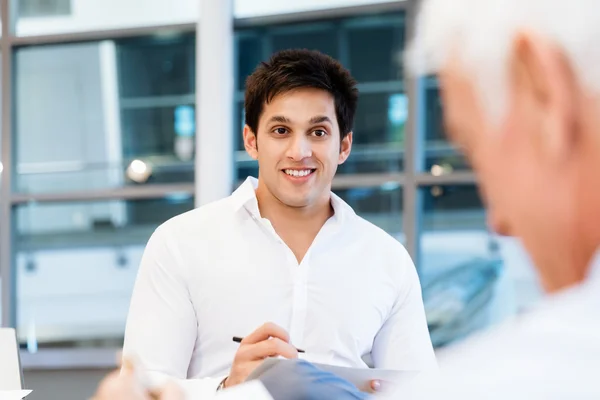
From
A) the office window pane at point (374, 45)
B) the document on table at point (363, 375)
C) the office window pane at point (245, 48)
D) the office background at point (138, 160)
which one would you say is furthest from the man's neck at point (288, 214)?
the office window pane at point (245, 48)

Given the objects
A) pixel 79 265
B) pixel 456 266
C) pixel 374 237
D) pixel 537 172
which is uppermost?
pixel 537 172

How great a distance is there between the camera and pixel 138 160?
4.06m

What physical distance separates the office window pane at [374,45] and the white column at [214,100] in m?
0.59

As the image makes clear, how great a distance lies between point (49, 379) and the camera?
3871 millimetres

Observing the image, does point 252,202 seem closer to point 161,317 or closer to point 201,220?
point 201,220

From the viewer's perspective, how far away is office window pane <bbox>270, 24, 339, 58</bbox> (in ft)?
11.7

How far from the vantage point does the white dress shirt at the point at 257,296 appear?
1804mm

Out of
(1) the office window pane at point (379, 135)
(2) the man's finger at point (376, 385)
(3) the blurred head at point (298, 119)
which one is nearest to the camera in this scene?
(2) the man's finger at point (376, 385)

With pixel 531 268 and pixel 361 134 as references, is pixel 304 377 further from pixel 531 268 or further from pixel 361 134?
pixel 361 134

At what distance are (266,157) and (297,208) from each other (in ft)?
0.51

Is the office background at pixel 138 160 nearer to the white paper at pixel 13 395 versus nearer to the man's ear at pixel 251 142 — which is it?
the man's ear at pixel 251 142

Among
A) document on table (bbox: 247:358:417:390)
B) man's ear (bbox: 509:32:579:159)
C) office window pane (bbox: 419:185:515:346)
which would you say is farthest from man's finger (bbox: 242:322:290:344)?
office window pane (bbox: 419:185:515:346)

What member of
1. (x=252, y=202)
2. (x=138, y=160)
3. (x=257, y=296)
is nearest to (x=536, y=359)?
(x=257, y=296)

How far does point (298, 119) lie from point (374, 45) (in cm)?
179
